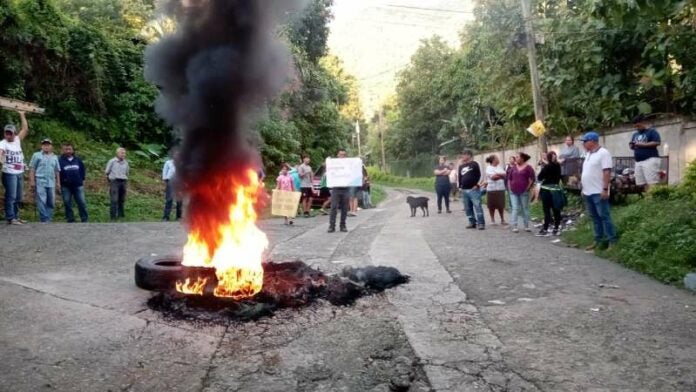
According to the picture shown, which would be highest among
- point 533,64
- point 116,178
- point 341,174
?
point 533,64

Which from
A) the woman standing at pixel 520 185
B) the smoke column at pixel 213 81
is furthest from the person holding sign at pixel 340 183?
the smoke column at pixel 213 81

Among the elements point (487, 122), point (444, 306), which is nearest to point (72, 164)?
point (444, 306)

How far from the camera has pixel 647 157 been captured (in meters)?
9.95

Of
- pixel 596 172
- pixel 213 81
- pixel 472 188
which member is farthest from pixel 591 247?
pixel 213 81

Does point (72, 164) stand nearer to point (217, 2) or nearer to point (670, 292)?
point (217, 2)

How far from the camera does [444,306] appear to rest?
4.95 meters

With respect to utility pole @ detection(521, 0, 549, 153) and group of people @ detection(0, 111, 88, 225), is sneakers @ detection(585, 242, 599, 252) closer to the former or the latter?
utility pole @ detection(521, 0, 549, 153)

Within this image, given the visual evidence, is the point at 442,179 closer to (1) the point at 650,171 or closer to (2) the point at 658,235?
(1) the point at 650,171

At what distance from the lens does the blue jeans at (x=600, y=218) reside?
7.63 meters

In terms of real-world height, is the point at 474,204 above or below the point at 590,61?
below

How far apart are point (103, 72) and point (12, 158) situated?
911cm

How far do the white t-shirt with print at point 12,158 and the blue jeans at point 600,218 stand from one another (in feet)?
32.3

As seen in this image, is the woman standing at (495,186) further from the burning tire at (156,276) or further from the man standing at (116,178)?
the man standing at (116,178)

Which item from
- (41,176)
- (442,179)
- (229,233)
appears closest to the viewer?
(229,233)
